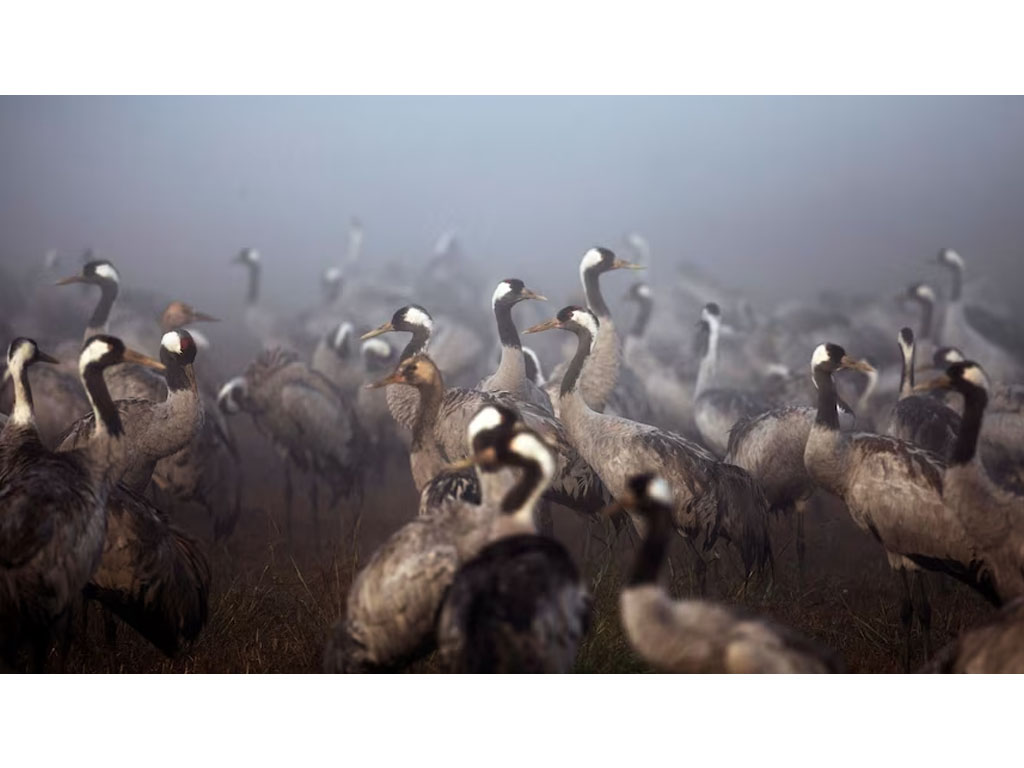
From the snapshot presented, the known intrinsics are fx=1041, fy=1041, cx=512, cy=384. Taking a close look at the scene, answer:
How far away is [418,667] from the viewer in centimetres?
→ 370

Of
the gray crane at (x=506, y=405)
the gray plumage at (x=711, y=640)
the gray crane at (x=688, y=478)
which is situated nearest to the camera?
the gray plumage at (x=711, y=640)

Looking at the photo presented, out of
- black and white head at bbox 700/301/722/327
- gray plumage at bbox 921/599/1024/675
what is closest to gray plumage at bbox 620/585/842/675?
gray plumage at bbox 921/599/1024/675

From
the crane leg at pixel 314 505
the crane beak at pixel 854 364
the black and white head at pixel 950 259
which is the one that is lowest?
the crane leg at pixel 314 505

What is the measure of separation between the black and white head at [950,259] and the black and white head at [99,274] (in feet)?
14.3

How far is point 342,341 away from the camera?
22.0ft

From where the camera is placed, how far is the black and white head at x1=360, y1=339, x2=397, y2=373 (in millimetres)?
6242

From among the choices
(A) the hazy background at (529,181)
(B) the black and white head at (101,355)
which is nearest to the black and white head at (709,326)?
(A) the hazy background at (529,181)

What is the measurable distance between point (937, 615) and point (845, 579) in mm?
546

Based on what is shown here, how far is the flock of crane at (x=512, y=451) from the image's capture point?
2879mm

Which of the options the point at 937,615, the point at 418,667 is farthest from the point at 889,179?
the point at 418,667

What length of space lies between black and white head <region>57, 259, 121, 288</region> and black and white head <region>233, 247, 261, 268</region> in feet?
3.20

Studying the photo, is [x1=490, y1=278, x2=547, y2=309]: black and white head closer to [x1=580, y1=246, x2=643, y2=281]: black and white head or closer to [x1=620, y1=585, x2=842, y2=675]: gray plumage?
[x1=580, y1=246, x2=643, y2=281]: black and white head

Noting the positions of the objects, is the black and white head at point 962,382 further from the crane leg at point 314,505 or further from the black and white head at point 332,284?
the black and white head at point 332,284
